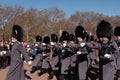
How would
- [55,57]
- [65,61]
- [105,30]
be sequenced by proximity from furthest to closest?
1. [55,57]
2. [65,61]
3. [105,30]

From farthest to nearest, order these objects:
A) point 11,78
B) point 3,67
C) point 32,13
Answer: point 32,13
point 3,67
point 11,78

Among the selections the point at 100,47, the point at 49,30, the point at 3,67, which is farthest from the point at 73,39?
the point at 49,30

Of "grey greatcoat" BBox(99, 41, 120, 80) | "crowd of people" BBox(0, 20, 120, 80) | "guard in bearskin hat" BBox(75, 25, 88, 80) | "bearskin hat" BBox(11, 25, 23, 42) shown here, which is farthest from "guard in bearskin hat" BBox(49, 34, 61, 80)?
"grey greatcoat" BBox(99, 41, 120, 80)

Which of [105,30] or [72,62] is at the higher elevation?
[105,30]

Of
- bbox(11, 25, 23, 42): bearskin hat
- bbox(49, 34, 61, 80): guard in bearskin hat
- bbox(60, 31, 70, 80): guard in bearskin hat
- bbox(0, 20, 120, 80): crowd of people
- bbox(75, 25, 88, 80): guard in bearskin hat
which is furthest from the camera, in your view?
bbox(49, 34, 61, 80): guard in bearskin hat

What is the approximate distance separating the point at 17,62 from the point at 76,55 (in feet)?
9.70

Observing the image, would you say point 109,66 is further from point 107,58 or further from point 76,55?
point 76,55

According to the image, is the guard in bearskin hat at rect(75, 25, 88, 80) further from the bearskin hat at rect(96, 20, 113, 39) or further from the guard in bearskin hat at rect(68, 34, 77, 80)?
the bearskin hat at rect(96, 20, 113, 39)

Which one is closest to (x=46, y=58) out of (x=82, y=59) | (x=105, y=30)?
(x=82, y=59)

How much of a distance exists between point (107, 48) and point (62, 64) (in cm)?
415

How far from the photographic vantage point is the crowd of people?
10.9m

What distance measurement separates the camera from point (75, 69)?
14648 millimetres

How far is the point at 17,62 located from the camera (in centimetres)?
1163

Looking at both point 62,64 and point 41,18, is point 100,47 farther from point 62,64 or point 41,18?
point 41,18
